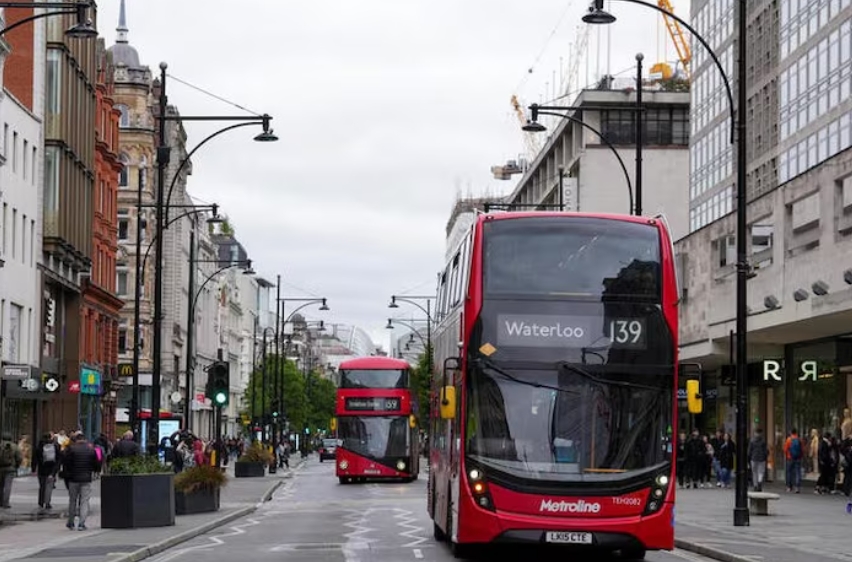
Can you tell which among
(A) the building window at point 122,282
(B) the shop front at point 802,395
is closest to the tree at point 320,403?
(A) the building window at point 122,282

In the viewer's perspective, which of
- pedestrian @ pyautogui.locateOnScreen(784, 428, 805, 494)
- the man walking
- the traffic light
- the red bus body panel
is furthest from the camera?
the red bus body panel

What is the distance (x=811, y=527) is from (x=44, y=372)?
3966cm

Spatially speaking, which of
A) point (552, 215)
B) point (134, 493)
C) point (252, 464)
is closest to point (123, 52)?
point (252, 464)

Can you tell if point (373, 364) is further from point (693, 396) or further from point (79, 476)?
point (693, 396)

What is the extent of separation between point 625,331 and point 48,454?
1955cm

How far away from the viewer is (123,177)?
99.8 m

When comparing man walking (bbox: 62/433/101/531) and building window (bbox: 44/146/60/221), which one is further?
building window (bbox: 44/146/60/221)

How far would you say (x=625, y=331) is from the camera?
20016 millimetres

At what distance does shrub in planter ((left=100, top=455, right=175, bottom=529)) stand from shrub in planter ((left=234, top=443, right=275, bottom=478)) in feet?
119

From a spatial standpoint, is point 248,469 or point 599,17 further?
point 248,469

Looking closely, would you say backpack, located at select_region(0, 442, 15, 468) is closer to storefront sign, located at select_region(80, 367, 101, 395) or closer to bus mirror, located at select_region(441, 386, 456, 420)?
bus mirror, located at select_region(441, 386, 456, 420)

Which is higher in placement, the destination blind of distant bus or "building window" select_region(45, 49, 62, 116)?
"building window" select_region(45, 49, 62, 116)

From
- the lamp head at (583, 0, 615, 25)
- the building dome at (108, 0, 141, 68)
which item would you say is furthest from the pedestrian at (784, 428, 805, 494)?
the building dome at (108, 0, 141, 68)

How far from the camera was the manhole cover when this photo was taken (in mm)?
23062
